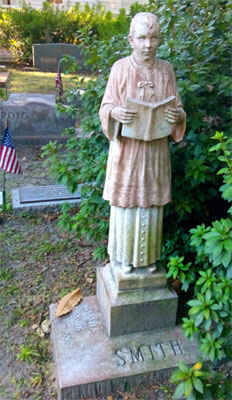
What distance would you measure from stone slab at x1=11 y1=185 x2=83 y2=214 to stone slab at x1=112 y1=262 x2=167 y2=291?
2.55 metres

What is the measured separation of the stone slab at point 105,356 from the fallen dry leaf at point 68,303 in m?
0.06

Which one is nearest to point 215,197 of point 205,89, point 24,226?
point 205,89

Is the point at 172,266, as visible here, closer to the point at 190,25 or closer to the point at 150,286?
the point at 150,286

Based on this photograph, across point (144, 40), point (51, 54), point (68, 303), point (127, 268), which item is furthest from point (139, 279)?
point (51, 54)

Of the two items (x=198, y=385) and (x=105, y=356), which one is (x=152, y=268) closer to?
(x=105, y=356)

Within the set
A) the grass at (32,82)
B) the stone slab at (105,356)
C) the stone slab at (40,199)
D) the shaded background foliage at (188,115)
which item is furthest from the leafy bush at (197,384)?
the grass at (32,82)

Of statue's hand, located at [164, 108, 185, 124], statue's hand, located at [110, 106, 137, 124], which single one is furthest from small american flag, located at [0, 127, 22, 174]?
statue's hand, located at [164, 108, 185, 124]

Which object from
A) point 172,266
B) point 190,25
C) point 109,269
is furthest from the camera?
point 190,25

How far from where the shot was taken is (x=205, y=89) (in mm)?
3357

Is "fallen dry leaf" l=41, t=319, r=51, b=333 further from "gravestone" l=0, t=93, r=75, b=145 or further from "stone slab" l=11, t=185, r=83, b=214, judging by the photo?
"gravestone" l=0, t=93, r=75, b=145

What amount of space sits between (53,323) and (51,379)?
41 centimetres

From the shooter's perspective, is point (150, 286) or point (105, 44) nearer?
point (150, 286)

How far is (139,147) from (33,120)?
18.7 feet

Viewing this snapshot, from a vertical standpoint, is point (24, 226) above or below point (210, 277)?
below
